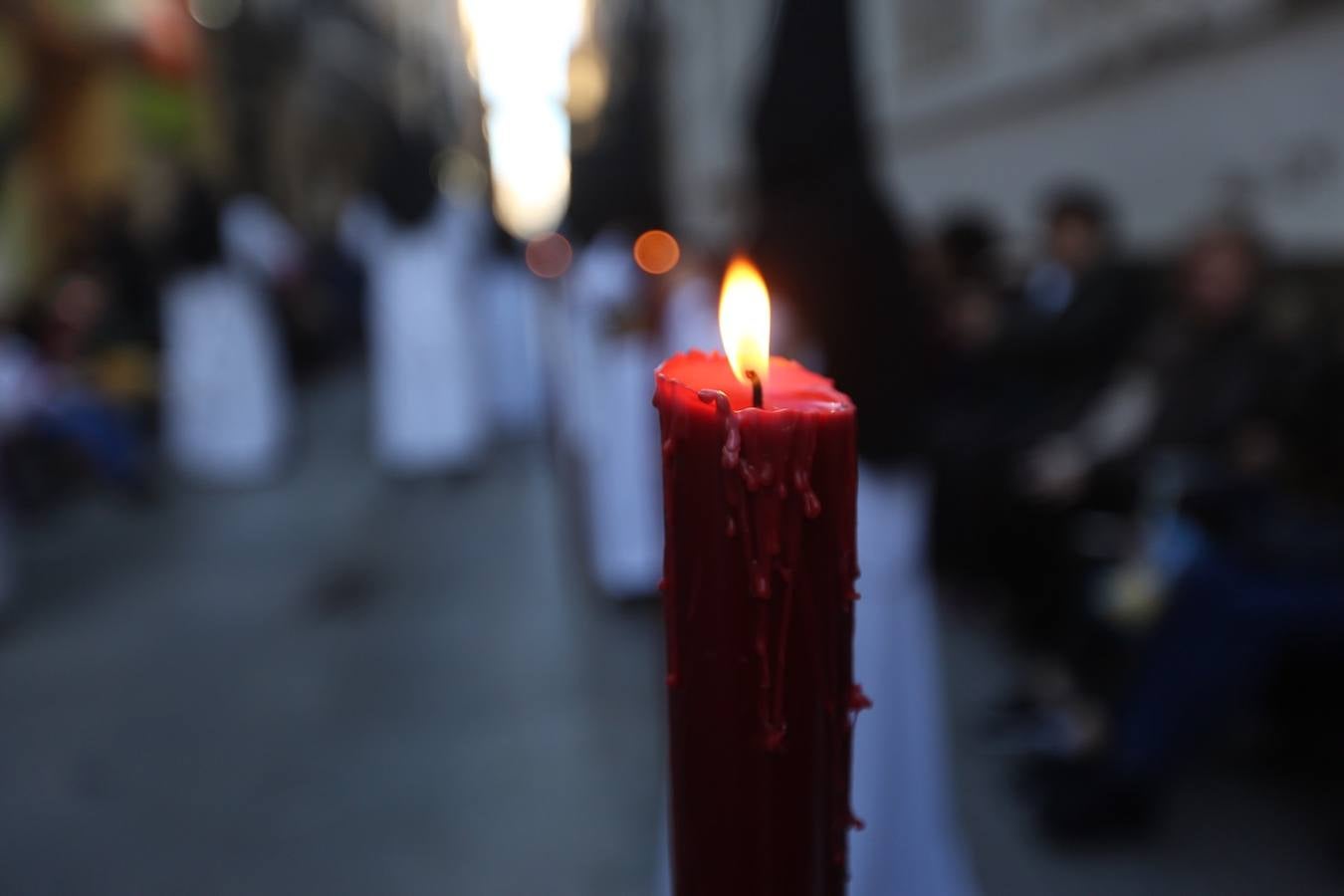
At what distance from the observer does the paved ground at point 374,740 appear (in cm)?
265

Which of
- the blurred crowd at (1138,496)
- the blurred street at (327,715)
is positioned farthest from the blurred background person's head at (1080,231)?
the blurred street at (327,715)

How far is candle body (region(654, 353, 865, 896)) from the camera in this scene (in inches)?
18.4

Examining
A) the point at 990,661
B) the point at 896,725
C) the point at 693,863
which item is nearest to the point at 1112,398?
the point at 990,661

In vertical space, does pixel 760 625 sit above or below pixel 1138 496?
above

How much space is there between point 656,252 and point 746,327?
4.24m

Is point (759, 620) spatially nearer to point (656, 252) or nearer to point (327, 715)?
point (327, 715)

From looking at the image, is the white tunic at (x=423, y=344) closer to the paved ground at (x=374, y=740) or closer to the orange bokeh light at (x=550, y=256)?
the orange bokeh light at (x=550, y=256)

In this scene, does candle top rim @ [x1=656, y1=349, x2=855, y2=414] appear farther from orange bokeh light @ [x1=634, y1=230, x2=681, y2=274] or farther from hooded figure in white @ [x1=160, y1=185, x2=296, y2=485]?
hooded figure in white @ [x1=160, y1=185, x2=296, y2=485]

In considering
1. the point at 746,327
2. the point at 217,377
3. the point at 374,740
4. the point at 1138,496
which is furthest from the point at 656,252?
the point at 217,377

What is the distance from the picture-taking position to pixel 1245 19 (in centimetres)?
405

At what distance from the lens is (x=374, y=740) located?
340 centimetres

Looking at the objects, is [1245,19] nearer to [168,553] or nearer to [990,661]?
[990,661]

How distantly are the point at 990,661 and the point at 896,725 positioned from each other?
1.83m

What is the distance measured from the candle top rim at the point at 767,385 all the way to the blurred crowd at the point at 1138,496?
225cm
